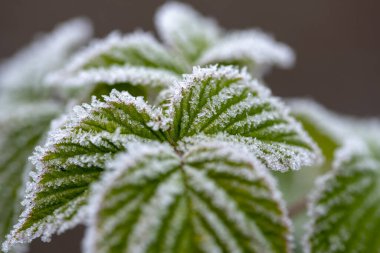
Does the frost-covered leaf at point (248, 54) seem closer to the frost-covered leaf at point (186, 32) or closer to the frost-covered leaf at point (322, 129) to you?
the frost-covered leaf at point (186, 32)

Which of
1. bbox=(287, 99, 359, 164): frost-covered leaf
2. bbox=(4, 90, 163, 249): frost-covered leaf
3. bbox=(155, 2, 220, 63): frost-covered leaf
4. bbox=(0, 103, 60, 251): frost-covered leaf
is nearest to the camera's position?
bbox=(4, 90, 163, 249): frost-covered leaf

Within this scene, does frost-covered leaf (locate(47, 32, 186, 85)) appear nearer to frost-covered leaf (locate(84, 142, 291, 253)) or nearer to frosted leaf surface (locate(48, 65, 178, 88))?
frosted leaf surface (locate(48, 65, 178, 88))

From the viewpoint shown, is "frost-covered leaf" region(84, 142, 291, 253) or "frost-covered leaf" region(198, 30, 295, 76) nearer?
"frost-covered leaf" region(84, 142, 291, 253)

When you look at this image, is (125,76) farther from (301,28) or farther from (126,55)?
(301,28)

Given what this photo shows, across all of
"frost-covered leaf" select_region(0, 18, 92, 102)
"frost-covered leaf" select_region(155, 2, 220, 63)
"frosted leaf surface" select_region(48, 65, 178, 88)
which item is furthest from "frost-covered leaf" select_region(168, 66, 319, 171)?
"frost-covered leaf" select_region(0, 18, 92, 102)

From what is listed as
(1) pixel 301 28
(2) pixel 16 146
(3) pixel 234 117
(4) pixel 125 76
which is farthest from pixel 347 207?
(1) pixel 301 28

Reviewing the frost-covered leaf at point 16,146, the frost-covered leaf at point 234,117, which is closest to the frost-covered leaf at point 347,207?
the frost-covered leaf at point 234,117
